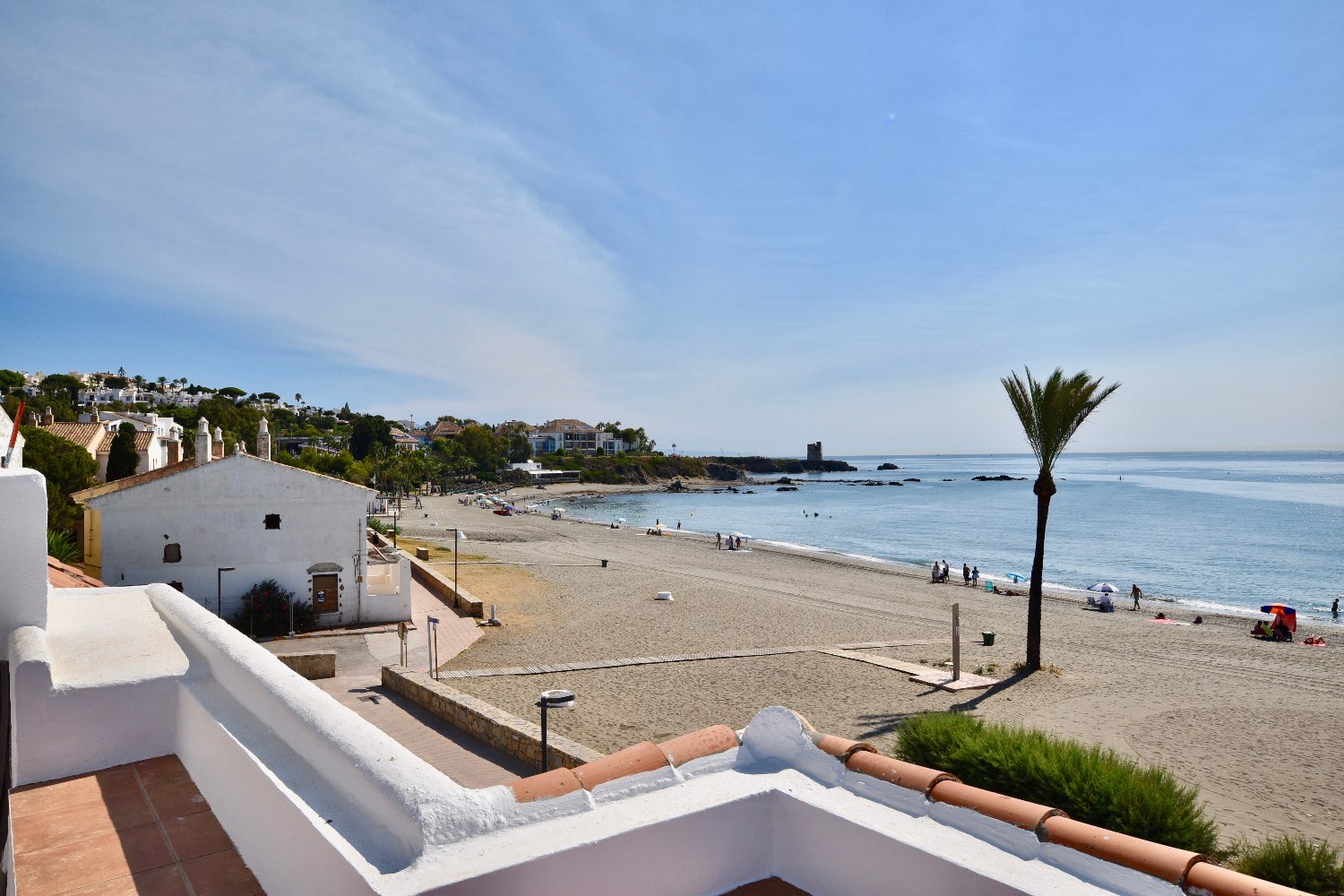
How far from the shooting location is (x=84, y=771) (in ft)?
12.1

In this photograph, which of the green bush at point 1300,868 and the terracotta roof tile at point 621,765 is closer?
the terracotta roof tile at point 621,765

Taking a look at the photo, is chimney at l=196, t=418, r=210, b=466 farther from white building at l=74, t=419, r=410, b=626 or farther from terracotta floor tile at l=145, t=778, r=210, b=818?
terracotta floor tile at l=145, t=778, r=210, b=818

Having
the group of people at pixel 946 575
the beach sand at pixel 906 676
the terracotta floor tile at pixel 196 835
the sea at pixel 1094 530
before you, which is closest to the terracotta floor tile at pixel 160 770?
the terracotta floor tile at pixel 196 835

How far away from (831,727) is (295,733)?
39.7 feet

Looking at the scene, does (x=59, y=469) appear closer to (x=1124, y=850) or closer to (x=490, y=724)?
(x=490, y=724)

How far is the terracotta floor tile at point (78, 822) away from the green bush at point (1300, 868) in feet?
27.3

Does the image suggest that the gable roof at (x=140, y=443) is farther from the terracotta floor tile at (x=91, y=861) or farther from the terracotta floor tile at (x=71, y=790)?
the terracotta floor tile at (x=91, y=861)

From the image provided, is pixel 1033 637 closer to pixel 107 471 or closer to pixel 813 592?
pixel 813 592

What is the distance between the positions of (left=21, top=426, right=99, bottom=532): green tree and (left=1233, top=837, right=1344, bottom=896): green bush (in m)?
24.9

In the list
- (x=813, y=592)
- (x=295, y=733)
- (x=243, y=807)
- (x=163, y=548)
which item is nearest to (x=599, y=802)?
(x=295, y=733)

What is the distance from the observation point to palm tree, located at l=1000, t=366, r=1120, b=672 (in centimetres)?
1748

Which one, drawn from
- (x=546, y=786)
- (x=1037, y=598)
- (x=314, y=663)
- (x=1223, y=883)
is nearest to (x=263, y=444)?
(x=314, y=663)

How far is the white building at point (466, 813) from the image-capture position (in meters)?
2.08

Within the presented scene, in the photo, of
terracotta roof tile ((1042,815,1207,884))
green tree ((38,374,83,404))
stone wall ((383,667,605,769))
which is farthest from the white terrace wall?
green tree ((38,374,83,404))
